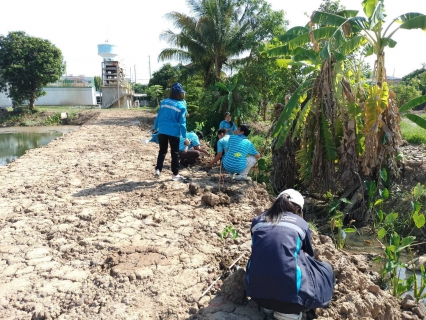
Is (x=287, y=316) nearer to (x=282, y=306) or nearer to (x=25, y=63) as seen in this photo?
(x=282, y=306)

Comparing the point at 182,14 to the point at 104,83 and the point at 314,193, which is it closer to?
the point at 314,193

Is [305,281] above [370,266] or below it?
above

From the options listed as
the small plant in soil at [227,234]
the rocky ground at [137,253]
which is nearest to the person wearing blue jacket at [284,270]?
the rocky ground at [137,253]

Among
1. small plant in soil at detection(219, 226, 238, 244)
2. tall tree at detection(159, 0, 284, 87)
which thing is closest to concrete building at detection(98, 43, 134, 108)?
tall tree at detection(159, 0, 284, 87)

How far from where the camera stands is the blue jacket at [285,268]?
249 centimetres

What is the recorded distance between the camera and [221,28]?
1767 centimetres

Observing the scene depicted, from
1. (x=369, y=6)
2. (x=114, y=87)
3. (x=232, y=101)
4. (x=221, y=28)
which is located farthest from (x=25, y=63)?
(x=369, y=6)

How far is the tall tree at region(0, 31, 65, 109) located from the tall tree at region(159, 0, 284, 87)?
12.4 m

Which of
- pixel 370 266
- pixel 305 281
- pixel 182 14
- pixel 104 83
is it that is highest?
pixel 182 14

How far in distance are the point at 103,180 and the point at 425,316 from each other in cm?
521

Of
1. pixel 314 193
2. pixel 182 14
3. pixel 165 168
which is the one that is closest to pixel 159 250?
pixel 165 168

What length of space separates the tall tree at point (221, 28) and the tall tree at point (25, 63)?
12414 millimetres

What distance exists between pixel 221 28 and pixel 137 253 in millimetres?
15833

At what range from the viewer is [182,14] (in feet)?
60.3
